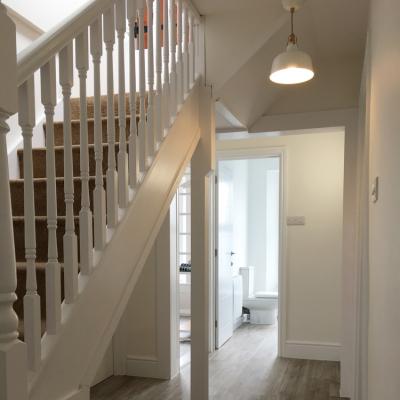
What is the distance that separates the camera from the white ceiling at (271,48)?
7.80ft

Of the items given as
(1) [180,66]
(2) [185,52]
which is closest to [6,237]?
(1) [180,66]

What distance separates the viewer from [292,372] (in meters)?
3.94

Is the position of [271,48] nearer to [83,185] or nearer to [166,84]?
[166,84]

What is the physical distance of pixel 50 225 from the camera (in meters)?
1.25

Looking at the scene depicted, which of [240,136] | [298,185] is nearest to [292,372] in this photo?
[298,185]

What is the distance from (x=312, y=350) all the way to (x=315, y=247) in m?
1.04

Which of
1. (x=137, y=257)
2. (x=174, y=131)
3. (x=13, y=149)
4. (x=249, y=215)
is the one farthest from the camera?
(x=249, y=215)

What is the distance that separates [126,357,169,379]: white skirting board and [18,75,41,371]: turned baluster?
2.70m

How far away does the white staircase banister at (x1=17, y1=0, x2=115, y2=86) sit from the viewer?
114 cm

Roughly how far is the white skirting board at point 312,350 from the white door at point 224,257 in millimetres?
765

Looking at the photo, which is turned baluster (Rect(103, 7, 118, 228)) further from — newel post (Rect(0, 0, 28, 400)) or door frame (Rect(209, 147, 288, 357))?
door frame (Rect(209, 147, 288, 357))

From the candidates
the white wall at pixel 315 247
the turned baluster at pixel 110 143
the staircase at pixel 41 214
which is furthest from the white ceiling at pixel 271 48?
the white wall at pixel 315 247

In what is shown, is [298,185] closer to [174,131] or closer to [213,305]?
[213,305]

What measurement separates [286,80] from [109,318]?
148 cm
